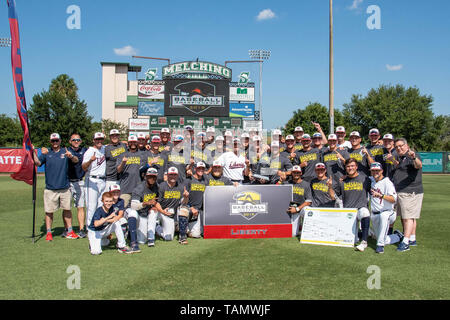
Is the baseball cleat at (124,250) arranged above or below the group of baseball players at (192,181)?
below

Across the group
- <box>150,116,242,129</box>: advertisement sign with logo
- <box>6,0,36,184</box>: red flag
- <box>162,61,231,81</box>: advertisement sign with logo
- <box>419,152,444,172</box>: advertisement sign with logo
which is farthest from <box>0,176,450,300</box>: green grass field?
<box>419,152,444,172</box>: advertisement sign with logo

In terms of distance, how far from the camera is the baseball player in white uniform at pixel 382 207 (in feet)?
21.3

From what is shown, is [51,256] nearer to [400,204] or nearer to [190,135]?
[190,135]

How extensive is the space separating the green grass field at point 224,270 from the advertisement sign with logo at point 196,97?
815 inches

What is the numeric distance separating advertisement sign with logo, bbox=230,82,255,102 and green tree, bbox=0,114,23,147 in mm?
32766

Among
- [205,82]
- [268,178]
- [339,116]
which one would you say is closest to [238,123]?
[205,82]

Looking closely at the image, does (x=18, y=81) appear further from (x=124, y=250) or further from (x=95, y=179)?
(x=124, y=250)

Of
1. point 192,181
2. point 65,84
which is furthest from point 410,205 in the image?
point 65,84

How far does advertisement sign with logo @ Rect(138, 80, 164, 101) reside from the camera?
114 feet

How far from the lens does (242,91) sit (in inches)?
1294

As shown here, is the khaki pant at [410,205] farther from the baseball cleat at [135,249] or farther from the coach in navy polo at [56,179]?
the coach in navy polo at [56,179]

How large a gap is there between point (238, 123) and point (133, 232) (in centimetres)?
2394

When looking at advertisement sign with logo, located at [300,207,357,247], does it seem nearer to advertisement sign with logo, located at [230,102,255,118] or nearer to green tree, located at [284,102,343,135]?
advertisement sign with logo, located at [230,102,255,118]

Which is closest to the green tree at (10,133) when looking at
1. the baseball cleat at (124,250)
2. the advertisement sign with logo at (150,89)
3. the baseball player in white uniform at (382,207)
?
the advertisement sign with logo at (150,89)
